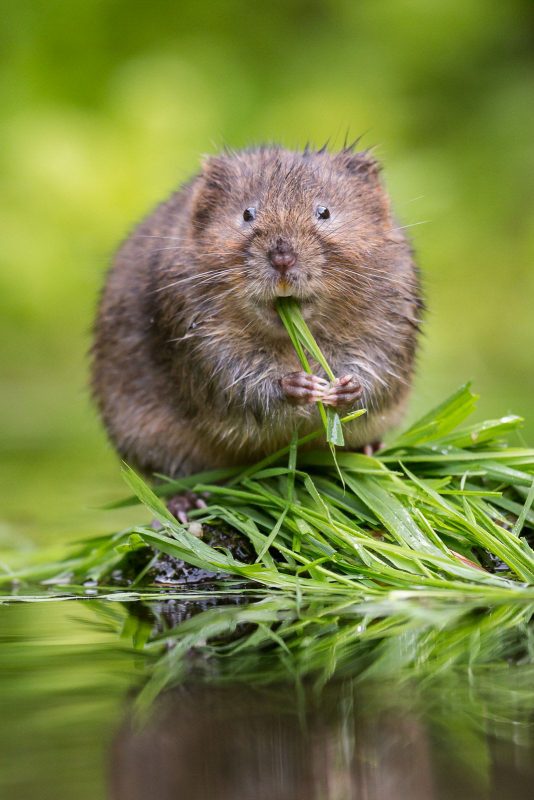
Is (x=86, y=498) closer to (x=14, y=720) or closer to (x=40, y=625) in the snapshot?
(x=40, y=625)

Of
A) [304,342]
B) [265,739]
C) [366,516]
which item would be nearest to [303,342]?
[304,342]

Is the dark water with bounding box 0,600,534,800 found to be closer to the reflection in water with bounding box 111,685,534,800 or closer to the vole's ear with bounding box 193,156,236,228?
the reflection in water with bounding box 111,685,534,800

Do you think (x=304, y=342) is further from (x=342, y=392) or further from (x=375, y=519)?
(x=375, y=519)

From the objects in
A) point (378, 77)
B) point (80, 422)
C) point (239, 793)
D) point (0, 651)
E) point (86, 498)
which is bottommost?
point (239, 793)

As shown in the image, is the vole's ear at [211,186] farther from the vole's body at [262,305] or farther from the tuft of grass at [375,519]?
the tuft of grass at [375,519]

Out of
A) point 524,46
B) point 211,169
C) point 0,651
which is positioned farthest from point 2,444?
point 524,46

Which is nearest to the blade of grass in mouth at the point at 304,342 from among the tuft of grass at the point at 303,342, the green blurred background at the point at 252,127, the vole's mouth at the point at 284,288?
the tuft of grass at the point at 303,342

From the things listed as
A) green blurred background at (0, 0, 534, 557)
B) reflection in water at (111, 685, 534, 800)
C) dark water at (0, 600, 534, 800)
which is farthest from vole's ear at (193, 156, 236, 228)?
green blurred background at (0, 0, 534, 557)
